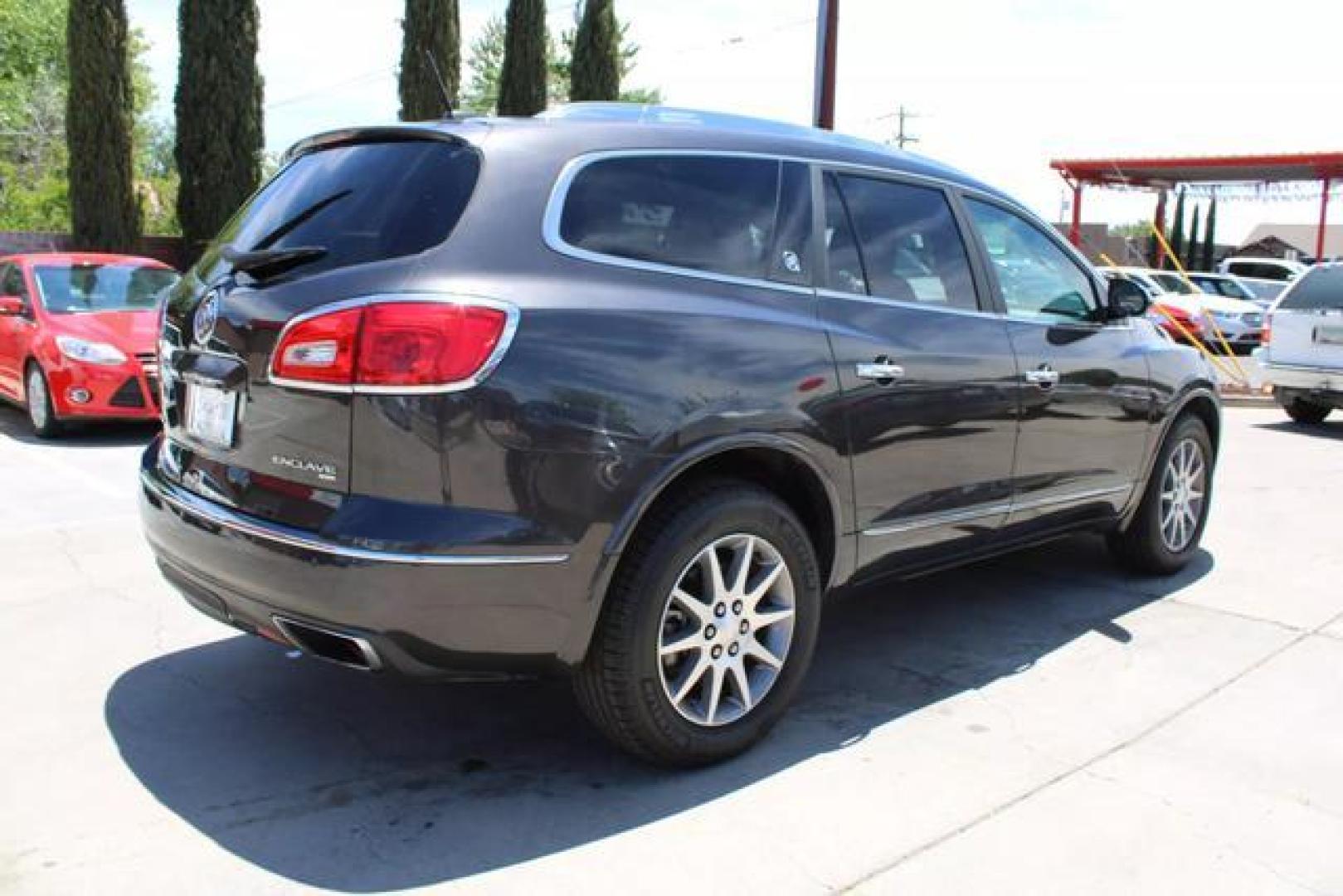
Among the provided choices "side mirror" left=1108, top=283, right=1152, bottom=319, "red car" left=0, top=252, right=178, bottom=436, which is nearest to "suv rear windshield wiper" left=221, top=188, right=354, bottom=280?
"side mirror" left=1108, top=283, right=1152, bottom=319

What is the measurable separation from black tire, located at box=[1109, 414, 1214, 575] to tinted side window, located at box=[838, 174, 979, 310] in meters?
1.70

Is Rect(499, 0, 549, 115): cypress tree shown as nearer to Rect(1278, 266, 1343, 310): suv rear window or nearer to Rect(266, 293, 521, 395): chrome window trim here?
Rect(1278, 266, 1343, 310): suv rear window

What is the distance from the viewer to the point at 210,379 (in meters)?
3.23

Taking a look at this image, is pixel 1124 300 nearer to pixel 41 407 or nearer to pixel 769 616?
pixel 769 616

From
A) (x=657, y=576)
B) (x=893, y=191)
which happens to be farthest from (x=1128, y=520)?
(x=657, y=576)

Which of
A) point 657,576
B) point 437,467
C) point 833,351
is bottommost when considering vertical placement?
point 657,576

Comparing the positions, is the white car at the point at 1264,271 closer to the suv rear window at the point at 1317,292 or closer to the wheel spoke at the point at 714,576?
the suv rear window at the point at 1317,292

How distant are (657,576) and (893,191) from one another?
1.79m

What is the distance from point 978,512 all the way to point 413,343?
2.31m

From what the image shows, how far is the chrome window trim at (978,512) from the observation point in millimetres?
3873

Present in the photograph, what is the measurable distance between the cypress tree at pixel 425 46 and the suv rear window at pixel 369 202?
16999 millimetres

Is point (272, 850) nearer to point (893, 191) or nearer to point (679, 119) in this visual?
point (679, 119)

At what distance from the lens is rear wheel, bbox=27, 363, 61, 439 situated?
8.81 meters

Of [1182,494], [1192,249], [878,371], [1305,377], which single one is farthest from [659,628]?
[1192,249]
